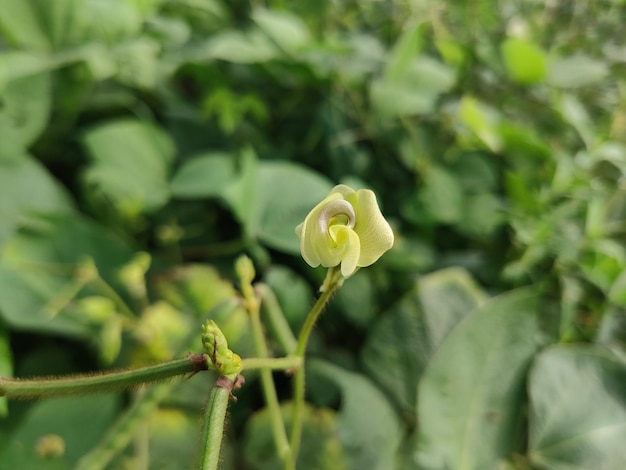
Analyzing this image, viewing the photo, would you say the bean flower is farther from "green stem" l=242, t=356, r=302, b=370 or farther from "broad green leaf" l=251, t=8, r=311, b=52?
"broad green leaf" l=251, t=8, r=311, b=52

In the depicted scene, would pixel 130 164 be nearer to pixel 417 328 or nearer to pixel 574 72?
pixel 417 328

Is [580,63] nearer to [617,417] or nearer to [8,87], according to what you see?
[617,417]

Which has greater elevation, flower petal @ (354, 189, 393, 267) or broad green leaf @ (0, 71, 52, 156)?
flower petal @ (354, 189, 393, 267)

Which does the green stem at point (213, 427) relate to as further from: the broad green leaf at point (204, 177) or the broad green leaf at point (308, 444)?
the broad green leaf at point (204, 177)

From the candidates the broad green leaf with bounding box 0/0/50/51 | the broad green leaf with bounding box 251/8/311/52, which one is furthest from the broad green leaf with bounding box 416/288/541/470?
the broad green leaf with bounding box 0/0/50/51

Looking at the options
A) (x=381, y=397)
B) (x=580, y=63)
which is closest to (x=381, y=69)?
(x=580, y=63)

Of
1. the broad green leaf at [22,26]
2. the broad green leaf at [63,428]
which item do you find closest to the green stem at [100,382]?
the broad green leaf at [63,428]

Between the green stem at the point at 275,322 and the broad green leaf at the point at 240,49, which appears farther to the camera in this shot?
the broad green leaf at the point at 240,49
